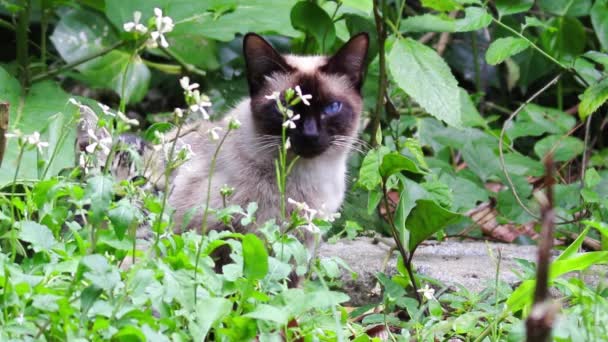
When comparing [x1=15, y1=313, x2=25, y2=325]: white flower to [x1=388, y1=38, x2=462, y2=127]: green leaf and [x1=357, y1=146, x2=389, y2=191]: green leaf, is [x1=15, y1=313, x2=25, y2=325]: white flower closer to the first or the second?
[x1=357, y1=146, x2=389, y2=191]: green leaf

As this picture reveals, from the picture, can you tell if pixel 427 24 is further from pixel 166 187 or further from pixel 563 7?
pixel 166 187

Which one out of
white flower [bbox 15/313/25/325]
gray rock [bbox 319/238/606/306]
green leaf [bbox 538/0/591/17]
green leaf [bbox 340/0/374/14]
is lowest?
gray rock [bbox 319/238/606/306]

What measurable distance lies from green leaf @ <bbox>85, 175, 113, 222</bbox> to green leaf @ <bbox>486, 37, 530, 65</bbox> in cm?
185

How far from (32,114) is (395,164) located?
145 cm

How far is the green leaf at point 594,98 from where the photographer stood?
3.44 meters

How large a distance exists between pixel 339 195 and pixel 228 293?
4.21 feet

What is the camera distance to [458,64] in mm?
5422

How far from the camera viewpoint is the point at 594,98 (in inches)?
136

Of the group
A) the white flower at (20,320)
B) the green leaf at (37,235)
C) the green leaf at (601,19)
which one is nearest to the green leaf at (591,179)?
the green leaf at (601,19)

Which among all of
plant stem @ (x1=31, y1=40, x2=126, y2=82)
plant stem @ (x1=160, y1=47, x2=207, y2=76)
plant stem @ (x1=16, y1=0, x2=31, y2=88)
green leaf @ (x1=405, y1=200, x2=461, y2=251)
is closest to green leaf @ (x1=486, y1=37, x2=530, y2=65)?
green leaf @ (x1=405, y1=200, x2=461, y2=251)

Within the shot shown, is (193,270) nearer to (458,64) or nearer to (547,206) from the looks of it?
(547,206)

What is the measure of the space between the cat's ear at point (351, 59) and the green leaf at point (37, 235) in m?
1.42

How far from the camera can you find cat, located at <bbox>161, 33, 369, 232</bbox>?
10.2 ft

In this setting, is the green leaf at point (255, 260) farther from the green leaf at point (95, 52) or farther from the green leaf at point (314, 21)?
the green leaf at point (95, 52)
